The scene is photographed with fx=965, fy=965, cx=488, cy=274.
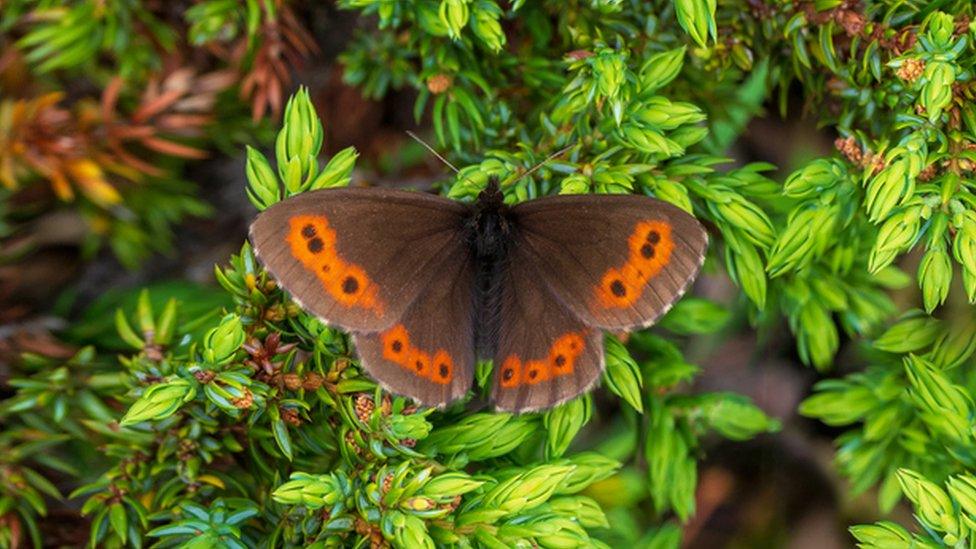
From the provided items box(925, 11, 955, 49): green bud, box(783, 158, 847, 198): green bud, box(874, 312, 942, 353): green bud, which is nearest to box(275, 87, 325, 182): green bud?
box(783, 158, 847, 198): green bud

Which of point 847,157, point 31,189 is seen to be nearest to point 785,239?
point 847,157

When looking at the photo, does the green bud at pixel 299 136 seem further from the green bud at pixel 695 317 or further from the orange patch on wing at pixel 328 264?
the green bud at pixel 695 317

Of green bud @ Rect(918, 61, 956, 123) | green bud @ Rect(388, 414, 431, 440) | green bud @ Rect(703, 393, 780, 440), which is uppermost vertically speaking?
green bud @ Rect(918, 61, 956, 123)

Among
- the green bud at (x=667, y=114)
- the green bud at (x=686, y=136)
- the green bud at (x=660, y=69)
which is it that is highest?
the green bud at (x=660, y=69)

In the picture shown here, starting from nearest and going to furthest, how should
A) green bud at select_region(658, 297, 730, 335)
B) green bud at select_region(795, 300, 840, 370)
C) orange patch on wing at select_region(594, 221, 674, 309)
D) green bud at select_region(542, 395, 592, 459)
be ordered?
orange patch on wing at select_region(594, 221, 674, 309) < green bud at select_region(542, 395, 592, 459) < green bud at select_region(795, 300, 840, 370) < green bud at select_region(658, 297, 730, 335)

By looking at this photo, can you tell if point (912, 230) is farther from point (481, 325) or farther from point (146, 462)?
point (146, 462)

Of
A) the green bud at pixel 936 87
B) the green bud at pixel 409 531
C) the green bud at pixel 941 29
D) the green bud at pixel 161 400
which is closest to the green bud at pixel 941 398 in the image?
the green bud at pixel 936 87

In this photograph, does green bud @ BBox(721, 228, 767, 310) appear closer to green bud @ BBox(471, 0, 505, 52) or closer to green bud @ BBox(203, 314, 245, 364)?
green bud @ BBox(471, 0, 505, 52)
